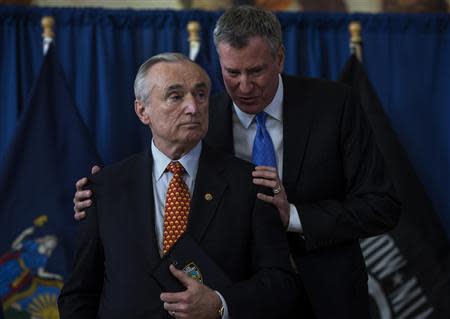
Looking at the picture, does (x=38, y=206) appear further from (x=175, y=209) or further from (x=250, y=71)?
(x=175, y=209)

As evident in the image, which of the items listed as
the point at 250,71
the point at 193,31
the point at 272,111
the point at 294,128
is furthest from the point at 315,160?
the point at 193,31

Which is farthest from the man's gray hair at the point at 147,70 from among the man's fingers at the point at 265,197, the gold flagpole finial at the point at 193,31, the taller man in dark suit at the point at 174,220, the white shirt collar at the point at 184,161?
the gold flagpole finial at the point at 193,31

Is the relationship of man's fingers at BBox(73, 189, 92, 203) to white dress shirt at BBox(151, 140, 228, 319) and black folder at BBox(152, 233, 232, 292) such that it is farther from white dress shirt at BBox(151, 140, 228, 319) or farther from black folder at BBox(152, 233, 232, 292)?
black folder at BBox(152, 233, 232, 292)

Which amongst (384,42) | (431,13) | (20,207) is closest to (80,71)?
(20,207)

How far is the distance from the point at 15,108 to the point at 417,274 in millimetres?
2262

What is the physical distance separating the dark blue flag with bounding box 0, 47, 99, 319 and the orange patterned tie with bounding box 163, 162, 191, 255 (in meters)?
1.80

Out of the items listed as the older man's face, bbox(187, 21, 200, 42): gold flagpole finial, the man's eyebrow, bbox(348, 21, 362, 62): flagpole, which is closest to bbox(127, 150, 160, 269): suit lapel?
the older man's face

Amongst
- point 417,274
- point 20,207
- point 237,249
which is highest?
point 237,249

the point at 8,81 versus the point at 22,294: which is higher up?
the point at 8,81

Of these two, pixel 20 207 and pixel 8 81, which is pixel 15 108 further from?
pixel 20 207

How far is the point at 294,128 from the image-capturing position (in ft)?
8.87

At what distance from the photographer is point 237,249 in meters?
2.24

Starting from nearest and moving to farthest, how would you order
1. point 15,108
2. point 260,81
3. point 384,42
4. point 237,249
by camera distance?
point 237,249, point 260,81, point 15,108, point 384,42

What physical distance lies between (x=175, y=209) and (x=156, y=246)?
12cm
